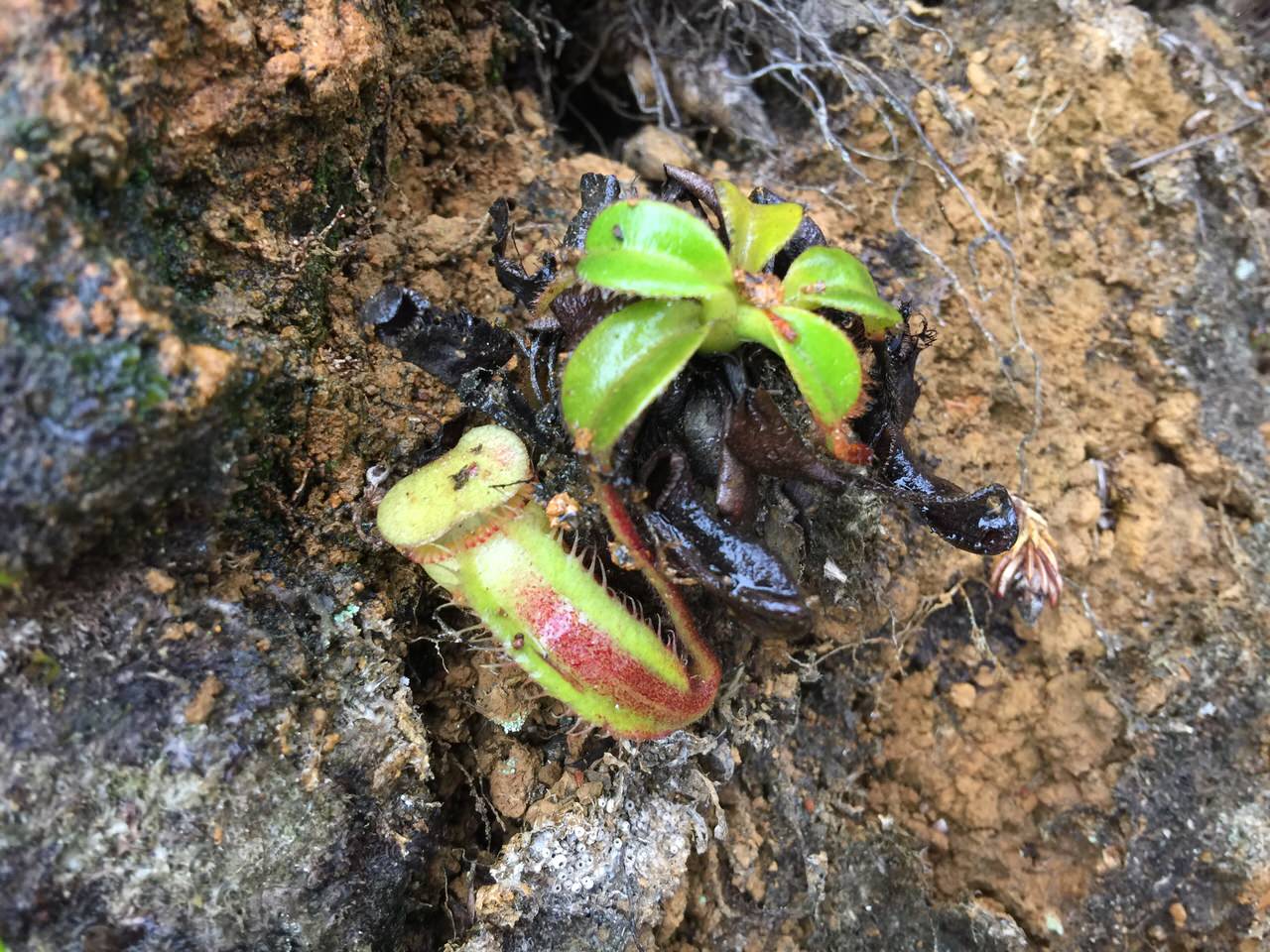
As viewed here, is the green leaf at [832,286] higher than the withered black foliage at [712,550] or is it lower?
higher

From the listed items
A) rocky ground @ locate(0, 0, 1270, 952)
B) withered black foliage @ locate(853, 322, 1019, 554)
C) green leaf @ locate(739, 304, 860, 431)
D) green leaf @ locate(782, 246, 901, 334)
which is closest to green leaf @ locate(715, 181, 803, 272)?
green leaf @ locate(782, 246, 901, 334)

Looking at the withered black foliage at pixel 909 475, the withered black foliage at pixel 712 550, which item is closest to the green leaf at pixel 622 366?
the withered black foliage at pixel 712 550

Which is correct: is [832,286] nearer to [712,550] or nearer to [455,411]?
[712,550]

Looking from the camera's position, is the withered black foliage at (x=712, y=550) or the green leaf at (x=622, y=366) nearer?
the green leaf at (x=622, y=366)

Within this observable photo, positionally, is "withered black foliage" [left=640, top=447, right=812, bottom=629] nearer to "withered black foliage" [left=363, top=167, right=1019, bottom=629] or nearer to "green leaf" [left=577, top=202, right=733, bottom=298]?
"withered black foliage" [left=363, top=167, right=1019, bottom=629]

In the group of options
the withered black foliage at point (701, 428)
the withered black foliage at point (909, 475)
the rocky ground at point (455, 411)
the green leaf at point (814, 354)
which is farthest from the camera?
the withered black foliage at point (909, 475)

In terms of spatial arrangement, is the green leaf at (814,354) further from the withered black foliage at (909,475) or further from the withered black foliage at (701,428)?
the withered black foliage at (909,475)

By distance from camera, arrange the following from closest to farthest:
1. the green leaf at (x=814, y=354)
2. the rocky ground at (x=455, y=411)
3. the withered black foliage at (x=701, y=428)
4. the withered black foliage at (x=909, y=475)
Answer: the rocky ground at (x=455, y=411), the green leaf at (x=814, y=354), the withered black foliage at (x=701, y=428), the withered black foliage at (x=909, y=475)
